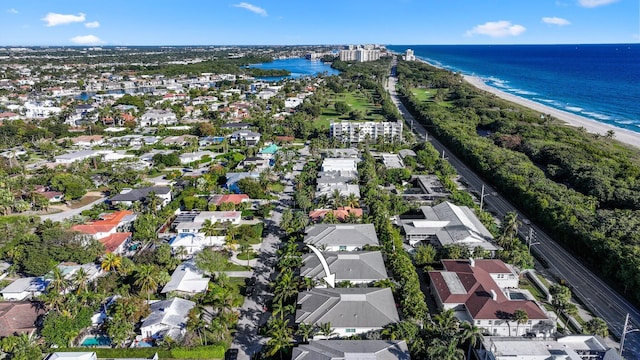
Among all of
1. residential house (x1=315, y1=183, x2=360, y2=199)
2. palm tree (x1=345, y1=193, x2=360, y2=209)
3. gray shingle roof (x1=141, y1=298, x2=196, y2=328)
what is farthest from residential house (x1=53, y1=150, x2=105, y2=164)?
gray shingle roof (x1=141, y1=298, x2=196, y2=328)

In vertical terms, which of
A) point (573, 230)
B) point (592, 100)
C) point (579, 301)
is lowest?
point (579, 301)

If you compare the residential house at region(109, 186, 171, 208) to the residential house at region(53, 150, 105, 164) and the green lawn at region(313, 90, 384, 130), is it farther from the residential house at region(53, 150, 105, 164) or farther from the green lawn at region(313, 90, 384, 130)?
the green lawn at region(313, 90, 384, 130)

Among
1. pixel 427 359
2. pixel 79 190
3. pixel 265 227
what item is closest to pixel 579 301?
pixel 427 359

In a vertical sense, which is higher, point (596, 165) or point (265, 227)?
point (596, 165)

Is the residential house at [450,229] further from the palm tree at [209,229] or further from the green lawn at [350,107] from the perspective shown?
the green lawn at [350,107]

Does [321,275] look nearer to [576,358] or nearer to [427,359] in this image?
[427,359]

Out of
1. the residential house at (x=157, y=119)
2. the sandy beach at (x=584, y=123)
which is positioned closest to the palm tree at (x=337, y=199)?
the residential house at (x=157, y=119)

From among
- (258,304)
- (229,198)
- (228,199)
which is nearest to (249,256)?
(258,304)
